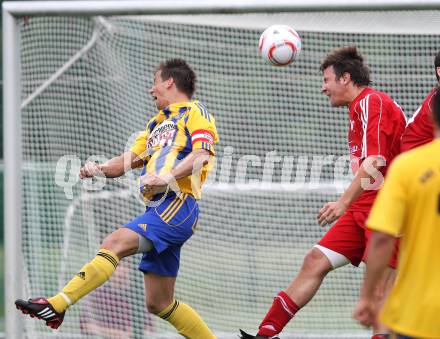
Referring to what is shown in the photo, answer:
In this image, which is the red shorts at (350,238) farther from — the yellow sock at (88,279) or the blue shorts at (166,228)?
the yellow sock at (88,279)

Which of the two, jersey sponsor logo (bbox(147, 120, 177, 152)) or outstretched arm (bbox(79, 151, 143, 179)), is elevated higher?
jersey sponsor logo (bbox(147, 120, 177, 152))

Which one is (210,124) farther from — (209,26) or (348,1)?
(209,26)

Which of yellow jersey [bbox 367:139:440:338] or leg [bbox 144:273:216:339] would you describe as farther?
leg [bbox 144:273:216:339]

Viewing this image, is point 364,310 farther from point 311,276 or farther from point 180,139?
point 180,139

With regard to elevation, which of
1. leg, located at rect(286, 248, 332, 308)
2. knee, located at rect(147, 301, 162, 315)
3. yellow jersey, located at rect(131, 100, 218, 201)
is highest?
yellow jersey, located at rect(131, 100, 218, 201)

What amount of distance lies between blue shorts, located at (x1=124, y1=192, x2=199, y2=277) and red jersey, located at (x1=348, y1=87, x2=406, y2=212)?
109 centimetres

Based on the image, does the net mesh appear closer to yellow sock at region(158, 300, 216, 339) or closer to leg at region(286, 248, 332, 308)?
yellow sock at region(158, 300, 216, 339)

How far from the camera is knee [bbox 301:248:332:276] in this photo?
6137mm

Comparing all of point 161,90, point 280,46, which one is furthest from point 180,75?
point 280,46

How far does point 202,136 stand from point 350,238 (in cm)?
117

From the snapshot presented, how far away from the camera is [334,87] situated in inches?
246

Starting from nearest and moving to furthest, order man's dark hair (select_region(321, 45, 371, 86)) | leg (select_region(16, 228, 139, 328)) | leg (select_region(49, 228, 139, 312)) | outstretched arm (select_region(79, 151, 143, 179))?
leg (select_region(16, 228, 139, 328)) → leg (select_region(49, 228, 139, 312)) → man's dark hair (select_region(321, 45, 371, 86)) → outstretched arm (select_region(79, 151, 143, 179))

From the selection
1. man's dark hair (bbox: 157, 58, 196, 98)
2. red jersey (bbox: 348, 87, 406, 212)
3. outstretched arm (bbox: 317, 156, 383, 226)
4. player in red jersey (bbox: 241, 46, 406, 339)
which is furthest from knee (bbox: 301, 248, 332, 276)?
man's dark hair (bbox: 157, 58, 196, 98)

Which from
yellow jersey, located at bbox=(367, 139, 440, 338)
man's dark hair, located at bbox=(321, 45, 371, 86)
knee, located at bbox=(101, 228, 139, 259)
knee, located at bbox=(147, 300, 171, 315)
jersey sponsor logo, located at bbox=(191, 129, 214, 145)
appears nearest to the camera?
yellow jersey, located at bbox=(367, 139, 440, 338)
